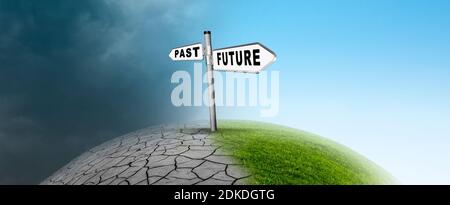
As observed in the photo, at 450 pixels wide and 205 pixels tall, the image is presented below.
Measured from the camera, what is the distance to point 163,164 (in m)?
4.86

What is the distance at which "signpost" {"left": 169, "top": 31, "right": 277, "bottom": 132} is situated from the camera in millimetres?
4914

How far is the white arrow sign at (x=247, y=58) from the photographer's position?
16.0 ft

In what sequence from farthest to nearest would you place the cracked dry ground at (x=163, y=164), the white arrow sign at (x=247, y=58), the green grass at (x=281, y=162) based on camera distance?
the white arrow sign at (x=247, y=58) → the green grass at (x=281, y=162) → the cracked dry ground at (x=163, y=164)

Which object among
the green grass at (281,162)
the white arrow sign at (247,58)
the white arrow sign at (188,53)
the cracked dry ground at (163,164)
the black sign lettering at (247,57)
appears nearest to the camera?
the cracked dry ground at (163,164)

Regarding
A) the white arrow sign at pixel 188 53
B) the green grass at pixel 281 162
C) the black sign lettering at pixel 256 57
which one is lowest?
the green grass at pixel 281 162

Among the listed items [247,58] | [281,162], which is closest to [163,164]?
[281,162]

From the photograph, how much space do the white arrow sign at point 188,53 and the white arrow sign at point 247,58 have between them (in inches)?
20.2

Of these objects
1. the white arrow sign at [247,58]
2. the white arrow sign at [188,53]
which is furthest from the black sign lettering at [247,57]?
the white arrow sign at [188,53]

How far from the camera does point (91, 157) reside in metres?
6.90

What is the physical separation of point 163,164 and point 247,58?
5.75ft

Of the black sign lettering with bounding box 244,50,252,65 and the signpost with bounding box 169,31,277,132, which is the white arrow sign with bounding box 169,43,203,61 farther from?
the black sign lettering with bounding box 244,50,252,65

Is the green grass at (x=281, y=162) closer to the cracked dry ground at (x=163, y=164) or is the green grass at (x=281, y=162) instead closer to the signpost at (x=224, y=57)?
the cracked dry ground at (x=163, y=164)

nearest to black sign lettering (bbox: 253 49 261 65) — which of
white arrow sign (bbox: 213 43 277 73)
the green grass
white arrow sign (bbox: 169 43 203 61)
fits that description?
white arrow sign (bbox: 213 43 277 73)
